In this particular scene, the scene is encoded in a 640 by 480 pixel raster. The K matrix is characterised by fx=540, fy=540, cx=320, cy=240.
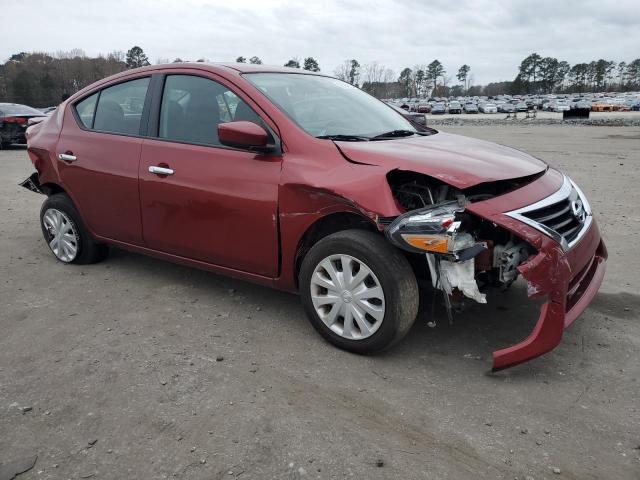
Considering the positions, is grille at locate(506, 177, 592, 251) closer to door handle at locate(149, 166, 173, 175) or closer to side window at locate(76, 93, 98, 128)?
door handle at locate(149, 166, 173, 175)

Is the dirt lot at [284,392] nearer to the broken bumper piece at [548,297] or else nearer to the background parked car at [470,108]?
the broken bumper piece at [548,297]

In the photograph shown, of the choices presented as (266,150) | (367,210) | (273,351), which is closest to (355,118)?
(266,150)

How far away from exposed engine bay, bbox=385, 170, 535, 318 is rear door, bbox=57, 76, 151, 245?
6.99 ft

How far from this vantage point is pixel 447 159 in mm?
3125

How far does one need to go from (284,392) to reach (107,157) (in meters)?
2.49

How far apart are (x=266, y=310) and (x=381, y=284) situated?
123 cm

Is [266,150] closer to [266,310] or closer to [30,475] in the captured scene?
[266,310]

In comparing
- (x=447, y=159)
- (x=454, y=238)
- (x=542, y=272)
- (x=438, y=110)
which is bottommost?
(x=438, y=110)

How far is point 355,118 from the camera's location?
12.8ft

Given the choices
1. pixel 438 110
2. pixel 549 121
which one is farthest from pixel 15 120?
pixel 438 110

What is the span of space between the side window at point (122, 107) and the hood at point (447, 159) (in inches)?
71.1

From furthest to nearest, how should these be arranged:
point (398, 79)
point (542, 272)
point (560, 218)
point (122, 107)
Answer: point (398, 79) → point (122, 107) → point (560, 218) → point (542, 272)

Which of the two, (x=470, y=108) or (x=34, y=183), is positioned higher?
(x=34, y=183)

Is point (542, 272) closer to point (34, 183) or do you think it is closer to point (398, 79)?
point (34, 183)
